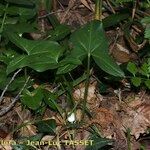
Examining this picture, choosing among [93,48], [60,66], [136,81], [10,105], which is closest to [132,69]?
[136,81]

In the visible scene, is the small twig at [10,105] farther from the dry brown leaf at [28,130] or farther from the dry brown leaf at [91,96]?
the dry brown leaf at [91,96]

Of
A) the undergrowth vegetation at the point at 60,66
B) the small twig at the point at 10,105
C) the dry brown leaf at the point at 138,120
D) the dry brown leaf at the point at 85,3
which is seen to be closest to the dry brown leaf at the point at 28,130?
the undergrowth vegetation at the point at 60,66

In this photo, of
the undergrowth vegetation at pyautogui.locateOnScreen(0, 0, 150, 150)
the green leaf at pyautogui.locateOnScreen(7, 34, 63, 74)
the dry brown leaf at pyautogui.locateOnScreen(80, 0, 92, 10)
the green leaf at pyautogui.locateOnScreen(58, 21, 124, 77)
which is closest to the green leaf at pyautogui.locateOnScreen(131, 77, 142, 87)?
the undergrowth vegetation at pyautogui.locateOnScreen(0, 0, 150, 150)

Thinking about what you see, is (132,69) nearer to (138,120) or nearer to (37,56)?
(138,120)

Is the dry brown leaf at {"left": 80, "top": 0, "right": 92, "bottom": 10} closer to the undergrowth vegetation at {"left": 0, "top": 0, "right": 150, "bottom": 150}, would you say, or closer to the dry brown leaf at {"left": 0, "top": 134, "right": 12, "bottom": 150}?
the undergrowth vegetation at {"left": 0, "top": 0, "right": 150, "bottom": 150}

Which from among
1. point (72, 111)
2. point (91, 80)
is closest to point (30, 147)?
point (72, 111)

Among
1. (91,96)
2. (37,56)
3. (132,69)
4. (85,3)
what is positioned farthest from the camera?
(85,3)
